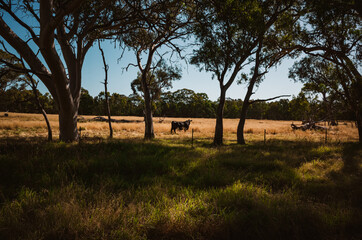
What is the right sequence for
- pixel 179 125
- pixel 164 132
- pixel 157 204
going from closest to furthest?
pixel 157 204
pixel 164 132
pixel 179 125

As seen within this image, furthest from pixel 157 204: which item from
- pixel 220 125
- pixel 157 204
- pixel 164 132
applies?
pixel 164 132

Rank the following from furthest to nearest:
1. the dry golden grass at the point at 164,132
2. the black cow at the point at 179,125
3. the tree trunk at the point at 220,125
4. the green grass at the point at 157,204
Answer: the black cow at the point at 179,125
the dry golden grass at the point at 164,132
the tree trunk at the point at 220,125
the green grass at the point at 157,204

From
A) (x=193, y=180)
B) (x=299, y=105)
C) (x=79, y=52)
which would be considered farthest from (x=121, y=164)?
(x=299, y=105)

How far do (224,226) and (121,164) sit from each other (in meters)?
3.19

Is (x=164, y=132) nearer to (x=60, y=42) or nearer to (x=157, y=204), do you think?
(x=60, y=42)

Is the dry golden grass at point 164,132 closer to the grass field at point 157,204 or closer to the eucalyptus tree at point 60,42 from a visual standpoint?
the eucalyptus tree at point 60,42

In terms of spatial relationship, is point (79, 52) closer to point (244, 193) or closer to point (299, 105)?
point (244, 193)

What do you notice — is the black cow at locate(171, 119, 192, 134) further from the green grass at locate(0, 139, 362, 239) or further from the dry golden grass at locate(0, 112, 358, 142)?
the green grass at locate(0, 139, 362, 239)

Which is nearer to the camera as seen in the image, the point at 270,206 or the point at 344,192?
the point at 270,206

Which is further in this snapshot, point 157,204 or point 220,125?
point 220,125

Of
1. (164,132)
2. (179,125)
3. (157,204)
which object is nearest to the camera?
(157,204)

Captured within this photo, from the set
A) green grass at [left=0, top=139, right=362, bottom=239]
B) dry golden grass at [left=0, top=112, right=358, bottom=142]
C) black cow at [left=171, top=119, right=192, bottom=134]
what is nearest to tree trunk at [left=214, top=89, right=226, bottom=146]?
dry golden grass at [left=0, top=112, right=358, bottom=142]

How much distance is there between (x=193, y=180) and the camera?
393 cm

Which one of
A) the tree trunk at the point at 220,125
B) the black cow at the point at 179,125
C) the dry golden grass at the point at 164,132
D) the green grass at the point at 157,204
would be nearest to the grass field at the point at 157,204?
the green grass at the point at 157,204
